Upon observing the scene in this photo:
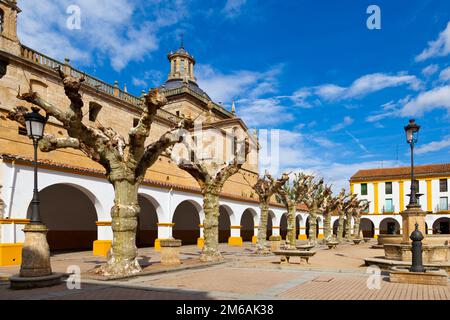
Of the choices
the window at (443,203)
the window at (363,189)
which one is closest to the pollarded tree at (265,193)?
the window at (443,203)

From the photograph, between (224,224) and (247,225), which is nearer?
(224,224)

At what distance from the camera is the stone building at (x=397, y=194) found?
5122 centimetres

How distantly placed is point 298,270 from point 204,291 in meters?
5.41

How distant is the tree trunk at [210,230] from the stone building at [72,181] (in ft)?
11.5

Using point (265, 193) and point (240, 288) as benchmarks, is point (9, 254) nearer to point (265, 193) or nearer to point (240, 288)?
point (240, 288)

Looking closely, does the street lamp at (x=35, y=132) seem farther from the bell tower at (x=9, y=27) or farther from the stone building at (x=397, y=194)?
the stone building at (x=397, y=194)

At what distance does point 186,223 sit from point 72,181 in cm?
1540

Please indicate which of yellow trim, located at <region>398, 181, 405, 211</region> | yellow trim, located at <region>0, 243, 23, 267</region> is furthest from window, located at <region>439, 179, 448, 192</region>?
yellow trim, located at <region>0, 243, 23, 267</region>

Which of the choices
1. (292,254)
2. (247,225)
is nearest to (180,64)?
(247,225)

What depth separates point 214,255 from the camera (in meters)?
15.5

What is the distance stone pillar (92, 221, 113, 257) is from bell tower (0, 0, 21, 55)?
1166 cm

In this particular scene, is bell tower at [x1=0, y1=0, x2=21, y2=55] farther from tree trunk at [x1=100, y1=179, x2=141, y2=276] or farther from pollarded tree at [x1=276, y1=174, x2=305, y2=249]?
pollarded tree at [x1=276, y1=174, x2=305, y2=249]

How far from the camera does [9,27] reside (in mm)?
21969
